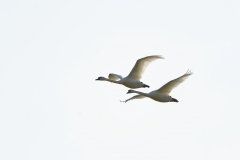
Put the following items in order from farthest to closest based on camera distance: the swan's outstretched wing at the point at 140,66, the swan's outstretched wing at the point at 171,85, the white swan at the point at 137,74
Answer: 1. the white swan at the point at 137,74
2. the swan's outstretched wing at the point at 140,66
3. the swan's outstretched wing at the point at 171,85

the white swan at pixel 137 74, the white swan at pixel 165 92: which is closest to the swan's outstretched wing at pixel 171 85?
the white swan at pixel 165 92

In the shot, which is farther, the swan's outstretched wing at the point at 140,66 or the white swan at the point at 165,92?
the swan's outstretched wing at the point at 140,66

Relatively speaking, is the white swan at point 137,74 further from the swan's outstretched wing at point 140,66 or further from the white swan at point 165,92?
the white swan at point 165,92

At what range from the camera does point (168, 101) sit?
51.4 m

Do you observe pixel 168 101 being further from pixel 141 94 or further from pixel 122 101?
pixel 122 101

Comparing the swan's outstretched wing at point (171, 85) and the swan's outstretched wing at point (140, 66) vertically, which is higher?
the swan's outstretched wing at point (140, 66)

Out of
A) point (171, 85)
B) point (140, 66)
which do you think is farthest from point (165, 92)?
point (140, 66)

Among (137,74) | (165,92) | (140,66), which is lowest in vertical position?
(165,92)

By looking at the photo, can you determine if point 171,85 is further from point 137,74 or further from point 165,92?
point 137,74

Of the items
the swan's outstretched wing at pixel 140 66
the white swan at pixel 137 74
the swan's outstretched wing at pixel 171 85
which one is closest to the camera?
the swan's outstretched wing at pixel 171 85

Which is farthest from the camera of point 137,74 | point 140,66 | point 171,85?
point 137,74

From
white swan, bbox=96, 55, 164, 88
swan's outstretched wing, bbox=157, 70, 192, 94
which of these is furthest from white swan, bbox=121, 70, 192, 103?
white swan, bbox=96, 55, 164, 88

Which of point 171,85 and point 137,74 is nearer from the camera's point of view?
point 171,85

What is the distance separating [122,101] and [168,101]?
616 cm
